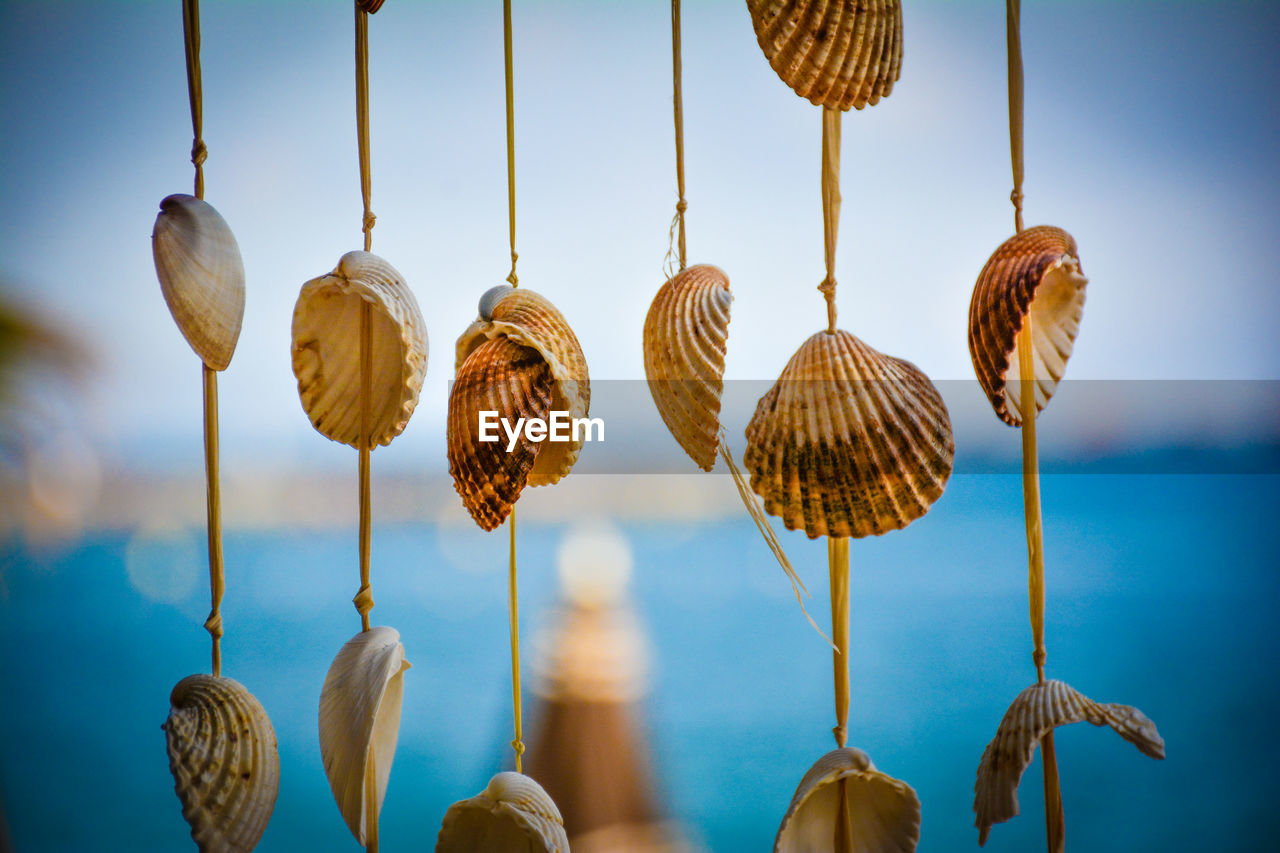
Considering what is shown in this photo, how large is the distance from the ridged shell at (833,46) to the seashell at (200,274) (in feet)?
1.01

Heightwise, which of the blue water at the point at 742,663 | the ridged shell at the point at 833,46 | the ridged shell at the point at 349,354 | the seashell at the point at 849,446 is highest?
the ridged shell at the point at 833,46

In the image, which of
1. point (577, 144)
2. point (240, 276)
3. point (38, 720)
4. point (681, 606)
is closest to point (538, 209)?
point (577, 144)

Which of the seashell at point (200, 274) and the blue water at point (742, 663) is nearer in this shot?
the seashell at point (200, 274)

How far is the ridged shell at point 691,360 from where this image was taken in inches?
13.9

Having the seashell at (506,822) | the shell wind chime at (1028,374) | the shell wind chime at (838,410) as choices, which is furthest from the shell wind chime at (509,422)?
the shell wind chime at (1028,374)

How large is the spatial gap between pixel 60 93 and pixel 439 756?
83cm

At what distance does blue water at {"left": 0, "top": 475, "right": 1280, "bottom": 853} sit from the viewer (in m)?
0.72

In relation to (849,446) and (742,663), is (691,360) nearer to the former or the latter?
(849,446)

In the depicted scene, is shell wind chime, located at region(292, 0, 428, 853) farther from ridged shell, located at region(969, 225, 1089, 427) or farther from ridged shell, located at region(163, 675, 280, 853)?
ridged shell, located at region(969, 225, 1089, 427)

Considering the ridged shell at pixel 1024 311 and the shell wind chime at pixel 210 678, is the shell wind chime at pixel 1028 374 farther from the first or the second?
the shell wind chime at pixel 210 678

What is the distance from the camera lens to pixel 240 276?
40 cm

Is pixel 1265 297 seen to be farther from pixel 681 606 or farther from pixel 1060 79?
pixel 681 606

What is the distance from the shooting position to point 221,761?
39cm

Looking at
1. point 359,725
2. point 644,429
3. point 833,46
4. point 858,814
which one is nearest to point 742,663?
point 644,429
